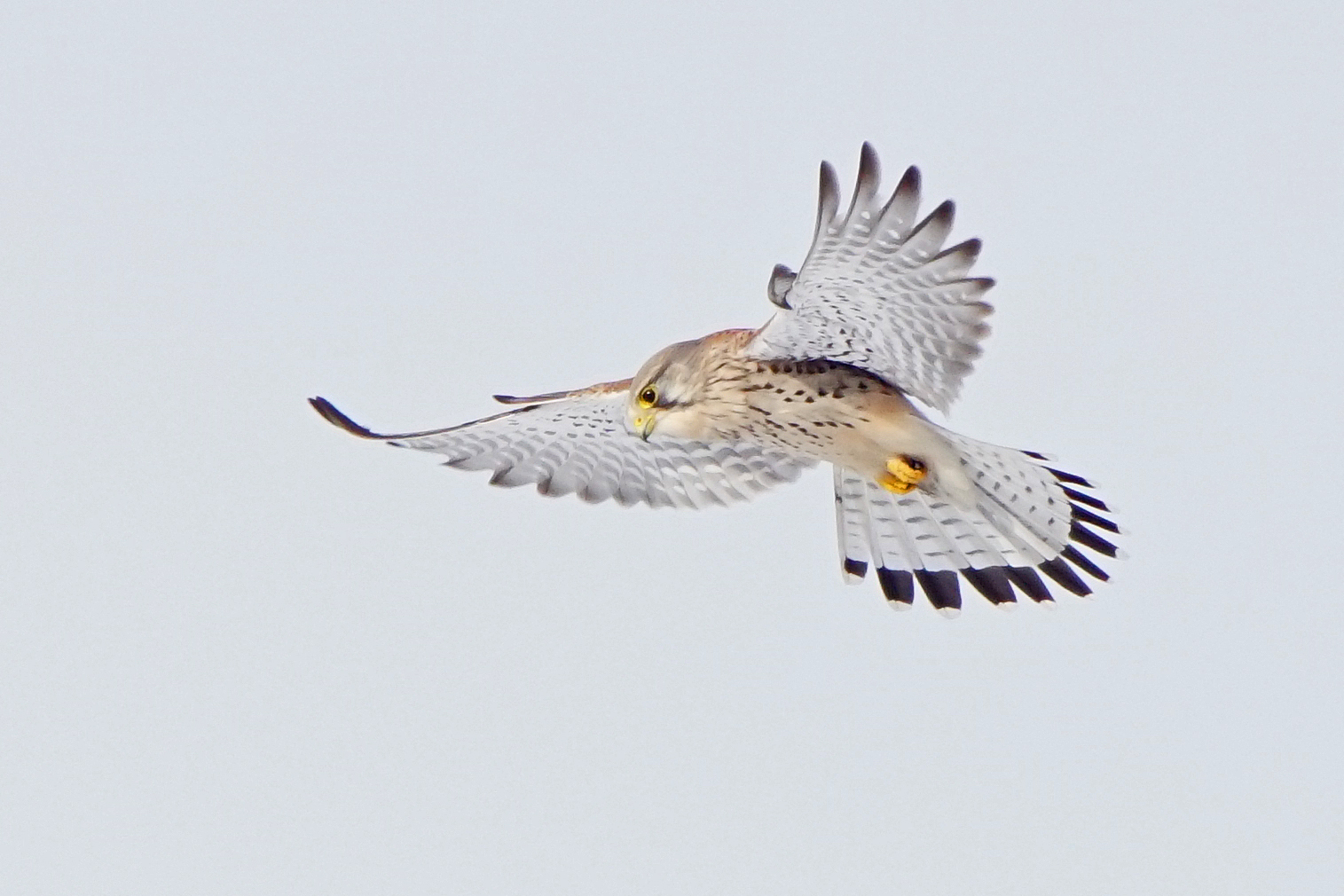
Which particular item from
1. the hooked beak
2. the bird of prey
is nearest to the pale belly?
the bird of prey

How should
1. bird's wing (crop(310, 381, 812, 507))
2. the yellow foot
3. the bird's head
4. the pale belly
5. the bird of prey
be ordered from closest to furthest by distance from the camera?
the bird of prey
the pale belly
the bird's head
the yellow foot
bird's wing (crop(310, 381, 812, 507))

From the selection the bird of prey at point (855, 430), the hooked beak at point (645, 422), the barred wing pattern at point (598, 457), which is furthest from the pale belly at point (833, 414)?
the barred wing pattern at point (598, 457)

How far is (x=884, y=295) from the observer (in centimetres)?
682

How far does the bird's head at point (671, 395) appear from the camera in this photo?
24.6ft

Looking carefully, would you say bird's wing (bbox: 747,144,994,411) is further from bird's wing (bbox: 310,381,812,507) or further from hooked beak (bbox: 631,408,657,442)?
Answer: bird's wing (bbox: 310,381,812,507)

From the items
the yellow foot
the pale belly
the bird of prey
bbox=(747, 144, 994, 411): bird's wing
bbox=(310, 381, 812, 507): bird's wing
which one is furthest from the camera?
bbox=(310, 381, 812, 507): bird's wing

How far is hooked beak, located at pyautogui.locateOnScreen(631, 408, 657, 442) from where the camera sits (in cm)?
757

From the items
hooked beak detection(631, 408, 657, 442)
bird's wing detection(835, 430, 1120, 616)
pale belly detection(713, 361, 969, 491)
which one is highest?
hooked beak detection(631, 408, 657, 442)

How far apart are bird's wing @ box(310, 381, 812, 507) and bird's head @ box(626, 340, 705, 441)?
343 mm

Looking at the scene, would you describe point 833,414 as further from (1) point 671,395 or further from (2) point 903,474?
(1) point 671,395

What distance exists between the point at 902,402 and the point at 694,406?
90 centimetres

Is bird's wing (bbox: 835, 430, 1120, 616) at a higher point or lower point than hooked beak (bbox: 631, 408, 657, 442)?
lower

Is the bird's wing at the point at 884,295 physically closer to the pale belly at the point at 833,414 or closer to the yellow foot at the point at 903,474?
the pale belly at the point at 833,414

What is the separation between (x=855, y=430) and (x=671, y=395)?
2.70ft
